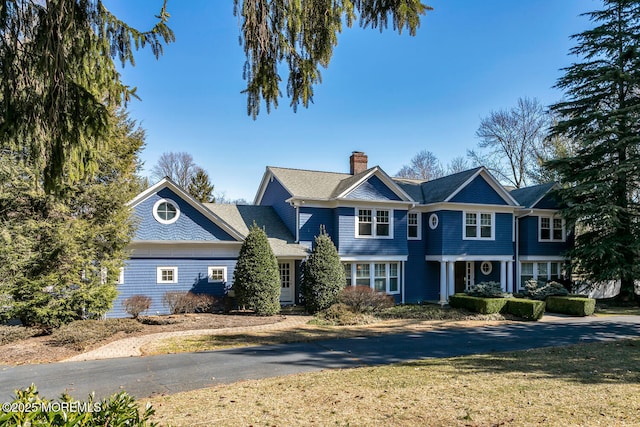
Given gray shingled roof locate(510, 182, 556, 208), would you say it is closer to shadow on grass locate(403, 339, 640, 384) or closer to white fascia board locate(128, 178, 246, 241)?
shadow on grass locate(403, 339, 640, 384)

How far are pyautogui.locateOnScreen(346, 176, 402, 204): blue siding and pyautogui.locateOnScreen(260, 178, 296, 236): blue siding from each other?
322 centimetres

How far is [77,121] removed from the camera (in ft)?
19.6

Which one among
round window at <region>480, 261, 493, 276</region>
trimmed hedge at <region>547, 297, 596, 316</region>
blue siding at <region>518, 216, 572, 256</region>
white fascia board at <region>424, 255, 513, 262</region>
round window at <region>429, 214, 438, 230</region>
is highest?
round window at <region>429, 214, 438, 230</region>

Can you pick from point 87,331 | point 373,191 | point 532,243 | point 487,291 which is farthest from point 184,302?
point 532,243

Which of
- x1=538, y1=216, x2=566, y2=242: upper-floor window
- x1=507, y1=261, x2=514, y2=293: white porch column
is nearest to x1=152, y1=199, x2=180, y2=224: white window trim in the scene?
x1=507, y1=261, x2=514, y2=293: white porch column

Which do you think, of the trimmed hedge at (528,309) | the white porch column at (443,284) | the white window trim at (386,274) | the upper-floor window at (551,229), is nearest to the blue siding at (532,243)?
the upper-floor window at (551,229)

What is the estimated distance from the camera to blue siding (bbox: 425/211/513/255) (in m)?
22.3

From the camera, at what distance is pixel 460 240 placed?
22531 millimetres

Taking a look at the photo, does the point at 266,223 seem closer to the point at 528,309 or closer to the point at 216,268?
the point at 216,268

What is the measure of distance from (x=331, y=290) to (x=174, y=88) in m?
11.2

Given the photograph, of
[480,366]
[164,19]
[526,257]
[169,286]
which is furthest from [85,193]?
[526,257]

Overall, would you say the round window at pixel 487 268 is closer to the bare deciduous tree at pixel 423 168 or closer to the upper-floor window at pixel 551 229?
the upper-floor window at pixel 551 229

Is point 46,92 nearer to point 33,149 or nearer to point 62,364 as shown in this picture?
point 33,149

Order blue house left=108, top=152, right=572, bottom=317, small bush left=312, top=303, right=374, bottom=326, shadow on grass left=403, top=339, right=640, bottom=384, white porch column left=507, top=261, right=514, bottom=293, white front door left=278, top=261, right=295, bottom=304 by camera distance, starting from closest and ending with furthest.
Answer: shadow on grass left=403, top=339, right=640, bottom=384 < small bush left=312, top=303, right=374, bottom=326 < blue house left=108, top=152, right=572, bottom=317 < white front door left=278, top=261, right=295, bottom=304 < white porch column left=507, top=261, right=514, bottom=293
